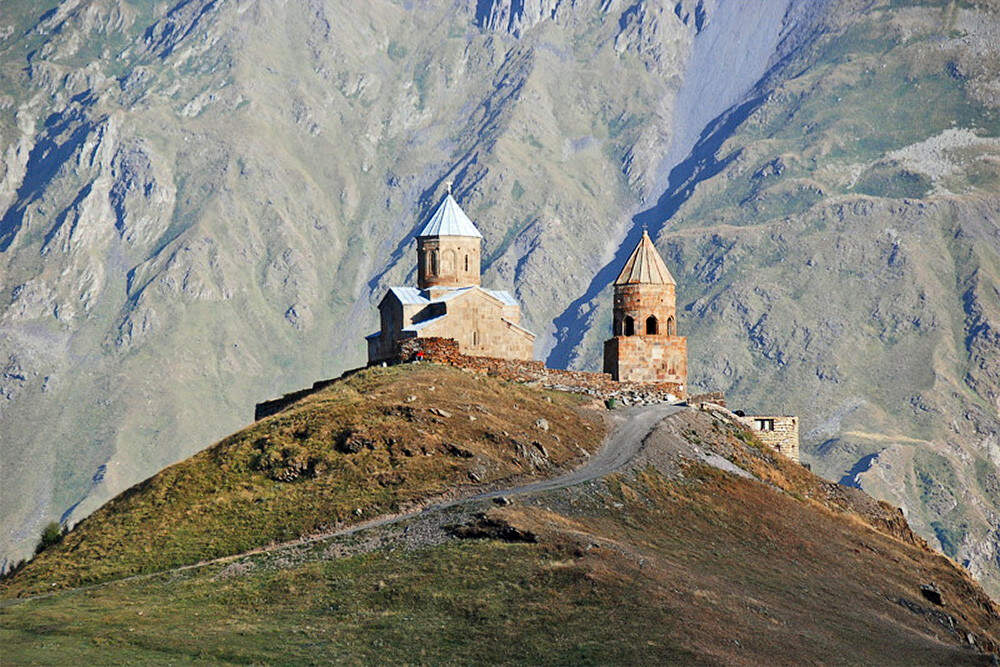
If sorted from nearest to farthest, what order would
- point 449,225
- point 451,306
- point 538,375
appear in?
point 538,375 < point 451,306 < point 449,225

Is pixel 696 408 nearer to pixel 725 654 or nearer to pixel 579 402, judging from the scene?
pixel 579 402

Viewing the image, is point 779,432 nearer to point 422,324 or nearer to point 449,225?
point 422,324

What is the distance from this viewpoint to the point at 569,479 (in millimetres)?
58719

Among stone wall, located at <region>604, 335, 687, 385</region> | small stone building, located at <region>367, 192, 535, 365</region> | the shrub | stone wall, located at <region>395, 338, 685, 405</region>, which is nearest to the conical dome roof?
stone wall, located at <region>604, 335, 687, 385</region>

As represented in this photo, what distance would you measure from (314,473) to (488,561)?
34.6 ft

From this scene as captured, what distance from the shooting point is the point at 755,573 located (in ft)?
177

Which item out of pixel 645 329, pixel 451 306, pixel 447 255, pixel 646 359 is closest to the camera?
pixel 646 359

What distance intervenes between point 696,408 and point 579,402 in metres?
6.23

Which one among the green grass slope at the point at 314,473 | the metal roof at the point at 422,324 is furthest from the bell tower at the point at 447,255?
the green grass slope at the point at 314,473

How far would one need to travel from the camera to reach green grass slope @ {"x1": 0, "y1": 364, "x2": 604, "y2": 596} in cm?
5206

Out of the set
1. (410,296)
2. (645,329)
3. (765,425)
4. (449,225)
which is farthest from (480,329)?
(765,425)

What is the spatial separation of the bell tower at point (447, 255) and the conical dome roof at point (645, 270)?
1316 cm

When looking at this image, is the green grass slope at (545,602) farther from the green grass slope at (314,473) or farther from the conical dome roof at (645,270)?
the conical dome roof at (645,270)

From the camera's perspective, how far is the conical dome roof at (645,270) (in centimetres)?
8412
